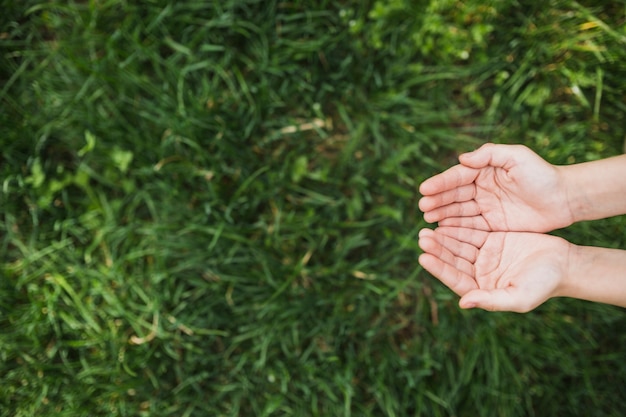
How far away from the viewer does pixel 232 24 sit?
8.62 feet

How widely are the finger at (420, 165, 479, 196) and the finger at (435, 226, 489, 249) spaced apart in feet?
0.52

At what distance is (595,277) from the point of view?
1.94 metres

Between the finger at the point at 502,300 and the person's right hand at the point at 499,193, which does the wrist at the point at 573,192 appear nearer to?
the person's right hand at the point at 499,193

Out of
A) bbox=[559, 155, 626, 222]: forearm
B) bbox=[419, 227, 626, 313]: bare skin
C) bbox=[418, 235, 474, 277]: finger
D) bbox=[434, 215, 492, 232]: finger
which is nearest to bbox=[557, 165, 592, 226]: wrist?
bbox=[559, 155, 626, 222]: forearm

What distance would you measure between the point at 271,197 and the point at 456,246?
3.53 feet

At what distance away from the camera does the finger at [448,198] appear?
198cm

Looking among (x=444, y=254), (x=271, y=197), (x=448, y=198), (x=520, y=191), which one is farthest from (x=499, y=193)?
(x=271, y=197)

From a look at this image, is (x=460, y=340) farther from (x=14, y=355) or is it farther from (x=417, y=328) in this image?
(x=14, y=355)

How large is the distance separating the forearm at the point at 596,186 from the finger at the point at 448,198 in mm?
343

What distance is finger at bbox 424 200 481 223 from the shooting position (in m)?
2.02

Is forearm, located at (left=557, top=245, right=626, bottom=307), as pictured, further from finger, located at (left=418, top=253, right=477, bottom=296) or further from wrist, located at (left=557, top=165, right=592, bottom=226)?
finger, located at (left=418, top=253, right=477, bottom=296)

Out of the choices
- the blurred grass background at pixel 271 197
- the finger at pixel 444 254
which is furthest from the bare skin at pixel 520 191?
the blurred grass background at pixel 271 197

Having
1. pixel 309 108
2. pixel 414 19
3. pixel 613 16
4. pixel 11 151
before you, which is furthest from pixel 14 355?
A: pixel 613 16

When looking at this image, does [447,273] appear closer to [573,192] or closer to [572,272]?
[572,272]
